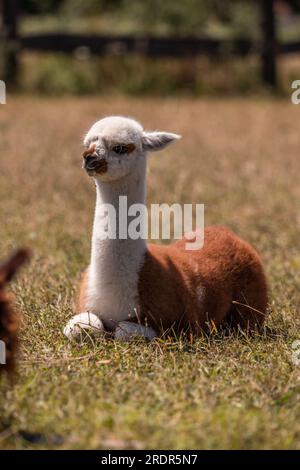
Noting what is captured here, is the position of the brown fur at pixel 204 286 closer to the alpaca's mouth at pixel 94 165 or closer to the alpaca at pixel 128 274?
the alpaca at pixel 128 274

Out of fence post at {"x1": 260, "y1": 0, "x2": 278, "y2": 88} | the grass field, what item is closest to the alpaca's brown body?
the grass field

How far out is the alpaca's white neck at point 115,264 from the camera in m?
4.10

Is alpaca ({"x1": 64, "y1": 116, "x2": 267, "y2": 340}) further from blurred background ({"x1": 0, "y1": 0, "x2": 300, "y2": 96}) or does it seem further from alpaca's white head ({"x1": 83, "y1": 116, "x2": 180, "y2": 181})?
blurred background ({"x1": 0, "y1": 0, "x2": 300, "y2": 96})

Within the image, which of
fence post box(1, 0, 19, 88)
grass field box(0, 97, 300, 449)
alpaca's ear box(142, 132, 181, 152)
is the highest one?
fence post box(1, 0, 19, 88)

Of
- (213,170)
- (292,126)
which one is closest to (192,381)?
(213,170)

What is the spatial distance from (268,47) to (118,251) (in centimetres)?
1501

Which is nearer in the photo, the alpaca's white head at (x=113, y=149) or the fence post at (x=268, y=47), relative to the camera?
the alpaca's white head at (x=113, y=149)

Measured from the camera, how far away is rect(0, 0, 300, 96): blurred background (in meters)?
17.3

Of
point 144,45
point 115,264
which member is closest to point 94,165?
point 115,264

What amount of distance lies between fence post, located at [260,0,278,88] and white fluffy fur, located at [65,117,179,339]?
1464 cm

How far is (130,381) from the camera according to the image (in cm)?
352

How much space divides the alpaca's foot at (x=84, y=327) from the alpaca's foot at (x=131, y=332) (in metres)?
0.09

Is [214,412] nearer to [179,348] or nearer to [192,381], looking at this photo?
[192,381]

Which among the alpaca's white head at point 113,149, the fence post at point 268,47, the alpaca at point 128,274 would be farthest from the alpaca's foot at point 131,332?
the fence post at point 268,47
